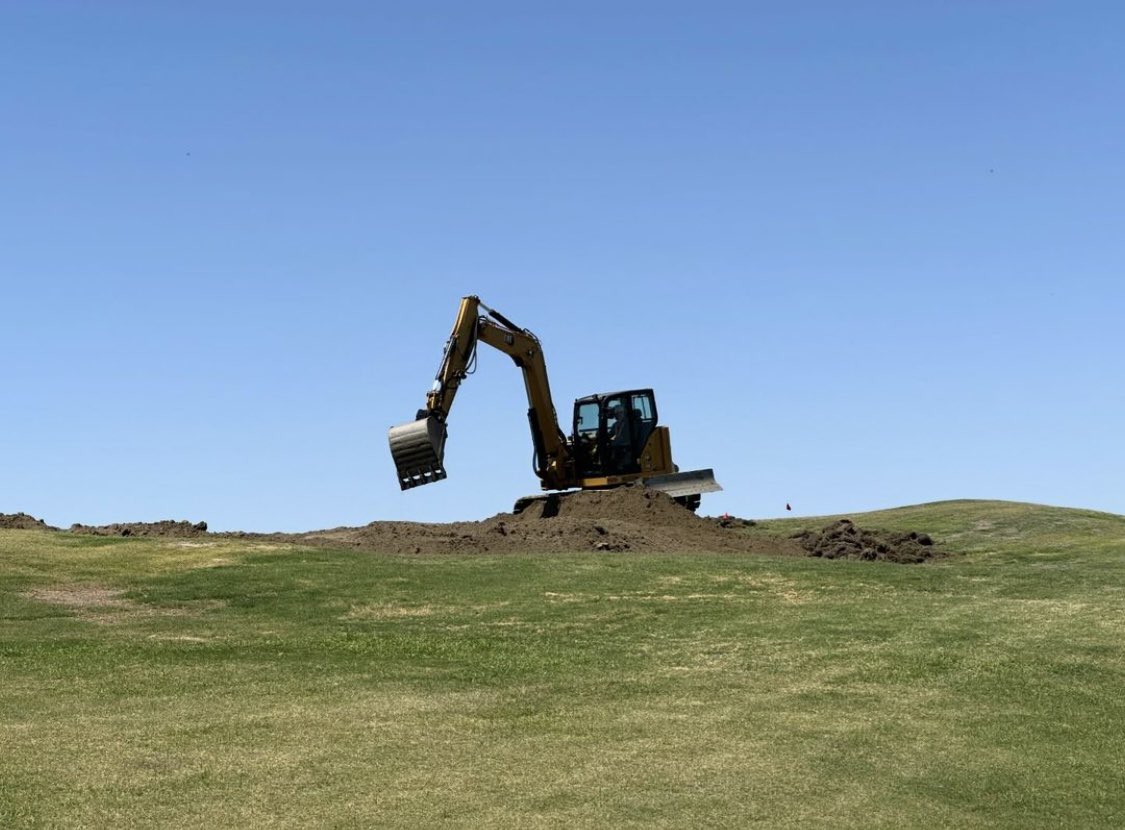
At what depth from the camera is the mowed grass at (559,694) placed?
10.4m

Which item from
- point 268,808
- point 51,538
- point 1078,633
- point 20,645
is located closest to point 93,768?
point 268,808

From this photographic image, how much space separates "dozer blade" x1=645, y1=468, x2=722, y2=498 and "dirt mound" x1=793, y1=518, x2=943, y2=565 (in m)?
4.21

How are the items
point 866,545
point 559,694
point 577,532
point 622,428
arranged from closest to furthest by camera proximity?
1. point 559,694
2. point 577,532
3. point 866,545
4. point 622,428

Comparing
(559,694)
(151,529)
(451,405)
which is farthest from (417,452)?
(559,694)

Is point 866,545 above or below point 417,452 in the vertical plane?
below

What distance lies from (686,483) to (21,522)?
56.1ft

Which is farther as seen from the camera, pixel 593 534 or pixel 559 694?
pixel 593 534

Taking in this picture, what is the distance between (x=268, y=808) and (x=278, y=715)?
311cm

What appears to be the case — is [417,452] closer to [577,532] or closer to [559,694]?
[577,532]

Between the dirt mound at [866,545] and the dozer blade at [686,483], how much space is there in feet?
13.8

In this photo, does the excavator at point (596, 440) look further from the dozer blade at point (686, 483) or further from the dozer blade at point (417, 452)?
the dozer blade at point (417, 452)

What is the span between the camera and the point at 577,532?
2930 cm

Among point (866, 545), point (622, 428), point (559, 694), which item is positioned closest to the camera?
point (559, 694)

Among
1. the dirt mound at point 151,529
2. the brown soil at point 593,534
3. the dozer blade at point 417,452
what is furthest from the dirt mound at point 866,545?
the dirt mound at point 151,529
